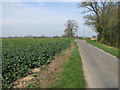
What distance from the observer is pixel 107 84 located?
12.1 feet

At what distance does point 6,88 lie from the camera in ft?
13.1

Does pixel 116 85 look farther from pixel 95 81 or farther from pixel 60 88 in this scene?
pixel 60 88

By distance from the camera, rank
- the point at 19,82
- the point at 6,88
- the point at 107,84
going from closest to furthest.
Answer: the point at 107,84, the point at 6,88, the point at 19,82

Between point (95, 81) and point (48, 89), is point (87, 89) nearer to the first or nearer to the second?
point (95, 81)

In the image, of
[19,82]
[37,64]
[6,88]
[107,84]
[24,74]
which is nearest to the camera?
[107,84]

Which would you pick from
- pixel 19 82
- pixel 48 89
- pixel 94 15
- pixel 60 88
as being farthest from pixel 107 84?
pixel 94 15

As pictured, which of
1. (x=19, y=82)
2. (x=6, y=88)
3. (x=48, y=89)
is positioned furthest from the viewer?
(x=19, y=82)

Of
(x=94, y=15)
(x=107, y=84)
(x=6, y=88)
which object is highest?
(x=94, y=15)

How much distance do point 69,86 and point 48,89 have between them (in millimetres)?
660

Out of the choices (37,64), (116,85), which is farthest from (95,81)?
(37,64)

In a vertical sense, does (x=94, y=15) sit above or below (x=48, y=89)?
above

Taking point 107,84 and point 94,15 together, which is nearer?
point 107,84

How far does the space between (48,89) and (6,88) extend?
1633 mm

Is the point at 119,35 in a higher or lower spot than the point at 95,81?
higher
